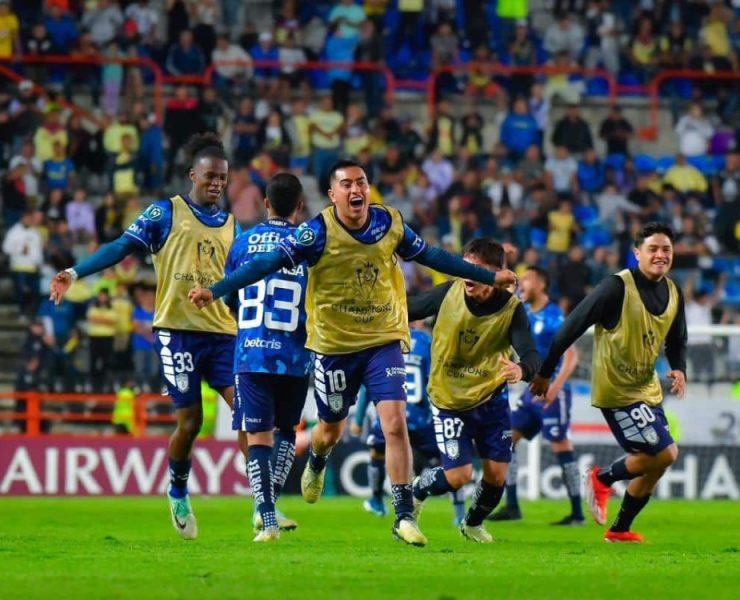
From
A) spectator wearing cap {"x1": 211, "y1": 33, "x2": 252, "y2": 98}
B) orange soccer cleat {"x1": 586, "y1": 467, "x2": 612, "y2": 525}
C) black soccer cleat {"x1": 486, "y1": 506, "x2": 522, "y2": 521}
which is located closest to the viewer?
orange soccer cleat {"x1": 586, "y1": 467, "x2": 612, "y2": 525}

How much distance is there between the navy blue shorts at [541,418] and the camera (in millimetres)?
17078

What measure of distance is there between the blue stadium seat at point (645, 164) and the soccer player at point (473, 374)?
58.6 feet

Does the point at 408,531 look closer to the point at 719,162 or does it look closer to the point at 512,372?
the point at 512,372

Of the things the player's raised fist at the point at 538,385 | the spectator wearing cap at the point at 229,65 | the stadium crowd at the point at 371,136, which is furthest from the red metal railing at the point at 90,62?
the player's raised fist at the point at 538,385

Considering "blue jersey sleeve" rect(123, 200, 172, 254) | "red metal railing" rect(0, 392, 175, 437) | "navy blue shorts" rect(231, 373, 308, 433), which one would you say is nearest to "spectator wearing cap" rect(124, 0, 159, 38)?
"red metal railing" rect(0, 392, 175, 437)

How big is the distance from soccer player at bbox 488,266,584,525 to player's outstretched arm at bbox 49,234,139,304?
5661mm

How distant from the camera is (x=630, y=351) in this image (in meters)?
12.7

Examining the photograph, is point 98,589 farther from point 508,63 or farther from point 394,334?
point 508,63

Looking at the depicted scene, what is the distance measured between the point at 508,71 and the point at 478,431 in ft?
61.4

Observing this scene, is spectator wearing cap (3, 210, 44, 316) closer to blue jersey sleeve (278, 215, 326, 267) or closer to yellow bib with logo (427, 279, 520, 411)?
yellow bib with logo (427, 279, 520, 411)

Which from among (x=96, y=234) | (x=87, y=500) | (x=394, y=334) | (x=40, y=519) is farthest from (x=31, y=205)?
(x=394, y=334)

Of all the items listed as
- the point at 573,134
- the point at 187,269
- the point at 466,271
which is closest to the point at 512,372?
the point at 466,271

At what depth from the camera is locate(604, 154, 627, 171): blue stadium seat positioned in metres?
29.9

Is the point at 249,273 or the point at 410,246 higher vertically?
the point at 410,246
